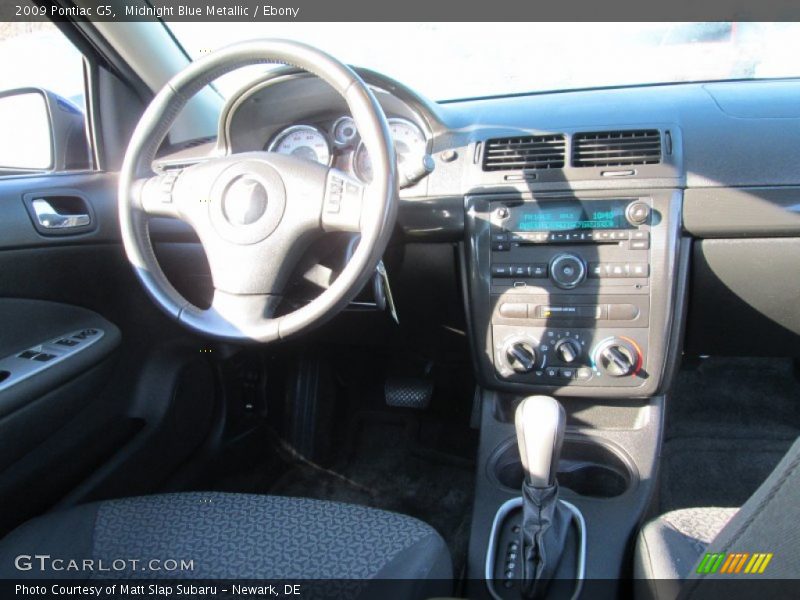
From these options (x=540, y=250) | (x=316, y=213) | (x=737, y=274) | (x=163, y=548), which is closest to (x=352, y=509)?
(x=163, y=548)

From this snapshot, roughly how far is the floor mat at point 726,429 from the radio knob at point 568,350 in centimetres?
72

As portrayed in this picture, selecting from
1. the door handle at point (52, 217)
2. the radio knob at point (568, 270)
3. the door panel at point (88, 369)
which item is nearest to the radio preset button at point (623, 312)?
the radio knob at point (568, 270)

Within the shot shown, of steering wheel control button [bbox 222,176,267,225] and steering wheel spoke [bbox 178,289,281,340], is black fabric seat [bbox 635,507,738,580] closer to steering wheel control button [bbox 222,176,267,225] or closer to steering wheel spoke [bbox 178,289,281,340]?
steering wheel spoke [bbox 178,289,281,340]

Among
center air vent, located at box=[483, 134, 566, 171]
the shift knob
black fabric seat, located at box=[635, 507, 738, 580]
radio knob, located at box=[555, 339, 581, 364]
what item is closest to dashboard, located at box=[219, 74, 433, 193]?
center air vent, located at box=[483, 134, 566, 171]

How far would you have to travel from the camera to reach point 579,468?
1.67 m

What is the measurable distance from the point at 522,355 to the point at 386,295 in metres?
0.37

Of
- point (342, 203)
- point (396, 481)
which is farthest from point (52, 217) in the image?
point (396, 481)

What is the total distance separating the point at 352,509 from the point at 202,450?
955 mm

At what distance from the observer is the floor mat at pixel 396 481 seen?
2064 mm

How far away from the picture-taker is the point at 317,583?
1045 mm

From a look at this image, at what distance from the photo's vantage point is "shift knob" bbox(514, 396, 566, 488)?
1249mm

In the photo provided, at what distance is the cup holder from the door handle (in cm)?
122

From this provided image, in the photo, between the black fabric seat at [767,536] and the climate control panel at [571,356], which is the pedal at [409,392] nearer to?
the climate control panel at [571,356]

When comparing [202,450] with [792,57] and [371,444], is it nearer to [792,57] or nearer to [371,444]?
[371,444]
